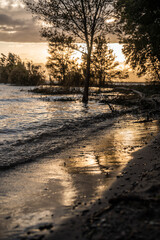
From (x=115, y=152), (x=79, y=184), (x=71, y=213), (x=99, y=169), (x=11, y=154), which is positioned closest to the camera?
(x=71, y=213)

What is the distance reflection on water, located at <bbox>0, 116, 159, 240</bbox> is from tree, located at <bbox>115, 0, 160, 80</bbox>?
38.9 ft

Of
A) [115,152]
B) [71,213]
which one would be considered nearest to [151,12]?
[115,152]

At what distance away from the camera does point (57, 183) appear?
12.5ft

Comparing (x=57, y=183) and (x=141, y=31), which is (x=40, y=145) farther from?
(x=141, y=31)

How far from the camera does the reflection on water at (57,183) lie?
2.75 meters

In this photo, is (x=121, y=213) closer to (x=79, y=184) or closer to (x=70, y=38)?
(x=79, y=184)

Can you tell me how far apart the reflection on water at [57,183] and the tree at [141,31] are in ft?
38.9

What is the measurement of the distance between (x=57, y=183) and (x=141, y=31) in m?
19.1

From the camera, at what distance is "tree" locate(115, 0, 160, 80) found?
50.8 ft

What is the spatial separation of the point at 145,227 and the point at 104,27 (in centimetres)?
2006

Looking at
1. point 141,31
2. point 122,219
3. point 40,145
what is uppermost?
point 141,31

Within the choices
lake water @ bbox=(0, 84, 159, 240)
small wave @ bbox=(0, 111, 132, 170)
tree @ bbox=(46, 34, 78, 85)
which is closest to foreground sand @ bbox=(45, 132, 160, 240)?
lake water @ bbox=(0, 84, 159, 240)

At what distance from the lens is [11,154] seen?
19.8ft

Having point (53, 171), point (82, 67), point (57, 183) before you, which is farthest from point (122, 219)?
point (82, 67)
